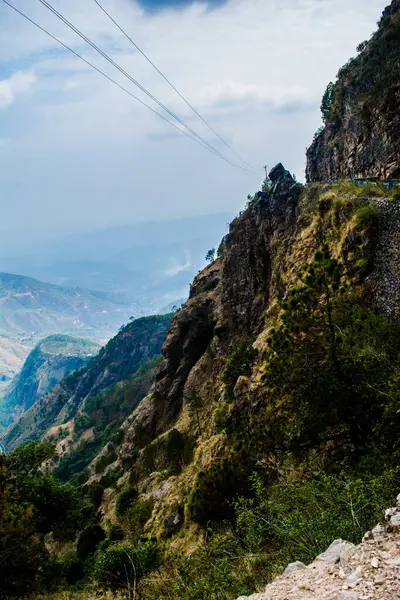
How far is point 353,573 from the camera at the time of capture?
7379mm

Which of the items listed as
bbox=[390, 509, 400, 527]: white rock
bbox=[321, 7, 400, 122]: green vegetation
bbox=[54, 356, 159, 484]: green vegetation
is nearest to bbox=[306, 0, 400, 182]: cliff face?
bbox=[321, 7, 400, 122]: green vegetation

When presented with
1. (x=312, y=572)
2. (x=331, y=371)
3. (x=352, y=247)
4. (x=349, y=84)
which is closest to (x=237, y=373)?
(x=352, y=247)

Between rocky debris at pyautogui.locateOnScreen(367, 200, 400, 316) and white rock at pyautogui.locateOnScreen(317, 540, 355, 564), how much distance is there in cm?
1278

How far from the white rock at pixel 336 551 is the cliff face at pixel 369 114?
129 ft

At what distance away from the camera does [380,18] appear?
70000 millimetres

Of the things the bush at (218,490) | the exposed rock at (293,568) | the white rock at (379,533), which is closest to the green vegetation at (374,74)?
the bush at (218,490)

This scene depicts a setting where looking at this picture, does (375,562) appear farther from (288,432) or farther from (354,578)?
(288,432)

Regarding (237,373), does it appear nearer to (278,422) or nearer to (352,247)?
(352,247)

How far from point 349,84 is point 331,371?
205 ft

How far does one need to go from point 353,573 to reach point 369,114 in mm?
53648

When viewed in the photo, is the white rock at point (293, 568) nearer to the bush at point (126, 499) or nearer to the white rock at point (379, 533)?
the white rock at point (379, 533)

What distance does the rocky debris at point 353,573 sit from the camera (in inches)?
272

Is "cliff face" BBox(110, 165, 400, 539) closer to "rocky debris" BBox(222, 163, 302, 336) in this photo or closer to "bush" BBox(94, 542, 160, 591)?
"rocky debris" BBox(222, 163, 302, 336)

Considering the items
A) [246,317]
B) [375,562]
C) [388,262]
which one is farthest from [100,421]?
[375,562]
